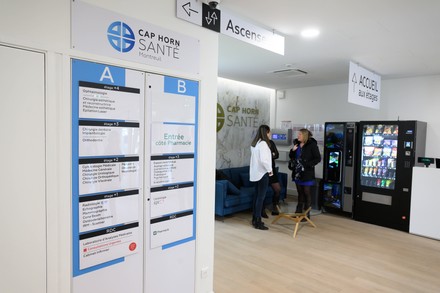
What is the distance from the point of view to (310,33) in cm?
337

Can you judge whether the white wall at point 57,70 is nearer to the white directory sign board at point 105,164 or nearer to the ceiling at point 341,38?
the white directory sign board at point 105,164

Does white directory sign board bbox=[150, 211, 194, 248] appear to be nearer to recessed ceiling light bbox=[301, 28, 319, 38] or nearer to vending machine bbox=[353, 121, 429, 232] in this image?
recessed ceiling light bbox=[301, 28, 319, 38]

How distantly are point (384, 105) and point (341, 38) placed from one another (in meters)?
3.10

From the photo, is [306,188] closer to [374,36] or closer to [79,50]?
[374,36]

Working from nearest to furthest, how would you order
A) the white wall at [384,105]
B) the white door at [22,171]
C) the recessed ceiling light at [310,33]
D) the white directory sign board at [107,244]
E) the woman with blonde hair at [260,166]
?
1. the white door at [22,171]
2. the white directory sign board at [107,244]
3. the recessed ceiling light at [310,33]
4. the woman with blonde hair at [260,166]
5. the white wall at [384,105]

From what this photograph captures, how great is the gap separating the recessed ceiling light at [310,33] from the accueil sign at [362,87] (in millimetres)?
1053

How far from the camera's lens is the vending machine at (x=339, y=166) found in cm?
564

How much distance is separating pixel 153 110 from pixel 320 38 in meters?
2.43

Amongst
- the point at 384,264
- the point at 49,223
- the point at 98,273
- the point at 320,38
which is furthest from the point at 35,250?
the point at 384,264

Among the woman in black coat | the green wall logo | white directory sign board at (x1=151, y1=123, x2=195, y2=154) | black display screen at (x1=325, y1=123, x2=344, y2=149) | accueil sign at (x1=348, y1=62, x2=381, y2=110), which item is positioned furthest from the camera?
the green wall logo

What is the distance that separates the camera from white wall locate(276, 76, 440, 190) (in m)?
5.42

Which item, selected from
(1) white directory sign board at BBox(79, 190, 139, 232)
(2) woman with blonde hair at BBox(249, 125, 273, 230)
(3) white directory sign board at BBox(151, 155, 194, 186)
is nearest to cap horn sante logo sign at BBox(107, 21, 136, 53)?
(3) white directory sign board at BBox(151, 155, 194, 186)

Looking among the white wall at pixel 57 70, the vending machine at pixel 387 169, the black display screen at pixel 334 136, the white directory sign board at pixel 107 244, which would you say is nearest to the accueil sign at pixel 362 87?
the vending machine at pixel 387 169

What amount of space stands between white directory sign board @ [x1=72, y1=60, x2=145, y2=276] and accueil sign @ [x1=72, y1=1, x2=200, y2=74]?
115mm
